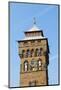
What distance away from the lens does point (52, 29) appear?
9.16 feet

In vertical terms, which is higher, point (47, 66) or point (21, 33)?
point (21, 33)

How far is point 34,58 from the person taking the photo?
8.95ft

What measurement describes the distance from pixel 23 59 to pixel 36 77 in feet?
0.74

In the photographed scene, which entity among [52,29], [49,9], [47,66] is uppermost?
[49,9]

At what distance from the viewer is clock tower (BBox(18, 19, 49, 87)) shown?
8.86 feet

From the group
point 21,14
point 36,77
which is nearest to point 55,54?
point 36,77

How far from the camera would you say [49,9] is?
2.80 m

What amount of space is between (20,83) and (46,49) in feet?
1.42

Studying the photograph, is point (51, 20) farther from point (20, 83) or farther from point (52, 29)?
point (20, 83)

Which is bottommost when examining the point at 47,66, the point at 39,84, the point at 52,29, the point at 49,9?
the point at 39,84

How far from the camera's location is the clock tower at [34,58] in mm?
2699

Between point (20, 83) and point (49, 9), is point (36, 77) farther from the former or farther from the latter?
point (49, 9)

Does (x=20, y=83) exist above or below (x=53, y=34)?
below

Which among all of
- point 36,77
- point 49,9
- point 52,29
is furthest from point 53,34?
point 36,77
